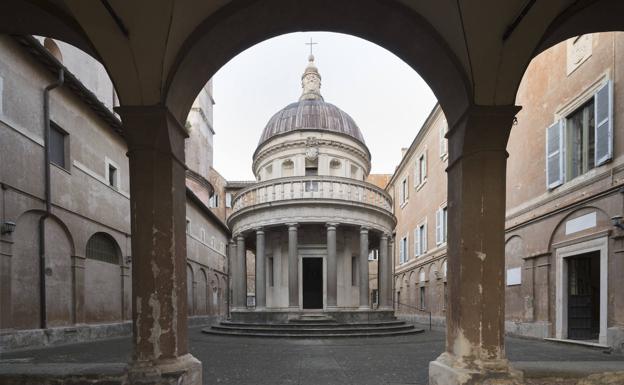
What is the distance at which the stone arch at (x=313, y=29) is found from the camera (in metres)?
4.75

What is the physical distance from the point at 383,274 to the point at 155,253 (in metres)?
15.0

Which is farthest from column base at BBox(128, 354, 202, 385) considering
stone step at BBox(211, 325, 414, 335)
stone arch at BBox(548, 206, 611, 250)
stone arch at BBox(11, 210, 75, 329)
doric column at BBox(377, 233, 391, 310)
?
doric column at BBox(377, 233, 391, 310)

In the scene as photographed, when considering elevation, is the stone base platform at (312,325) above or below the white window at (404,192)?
below

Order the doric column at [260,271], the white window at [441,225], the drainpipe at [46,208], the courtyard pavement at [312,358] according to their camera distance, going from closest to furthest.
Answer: the courtyard pavement at [312,358] < the drainpipe at [46,208] < the doric column at [260,271] < the white window at [441,225]

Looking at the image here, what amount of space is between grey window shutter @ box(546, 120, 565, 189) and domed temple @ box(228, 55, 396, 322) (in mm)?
7225

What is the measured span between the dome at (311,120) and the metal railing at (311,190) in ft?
16.5

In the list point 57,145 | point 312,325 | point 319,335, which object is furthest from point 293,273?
point 57,145

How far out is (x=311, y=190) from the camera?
1714 cm

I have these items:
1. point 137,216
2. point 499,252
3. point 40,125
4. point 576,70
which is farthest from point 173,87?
point 576,70

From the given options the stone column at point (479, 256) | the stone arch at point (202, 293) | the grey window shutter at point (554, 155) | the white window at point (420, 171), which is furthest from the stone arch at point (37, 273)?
the white window at point (420, 171)

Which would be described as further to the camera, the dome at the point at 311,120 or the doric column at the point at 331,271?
the dome at the point at 311,120

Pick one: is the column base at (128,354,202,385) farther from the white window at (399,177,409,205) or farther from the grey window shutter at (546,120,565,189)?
the white window at (399,177,409,205)

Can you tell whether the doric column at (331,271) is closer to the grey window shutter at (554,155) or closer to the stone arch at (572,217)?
the stone arch at (572,217)

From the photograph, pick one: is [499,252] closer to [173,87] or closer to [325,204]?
[173,87]
